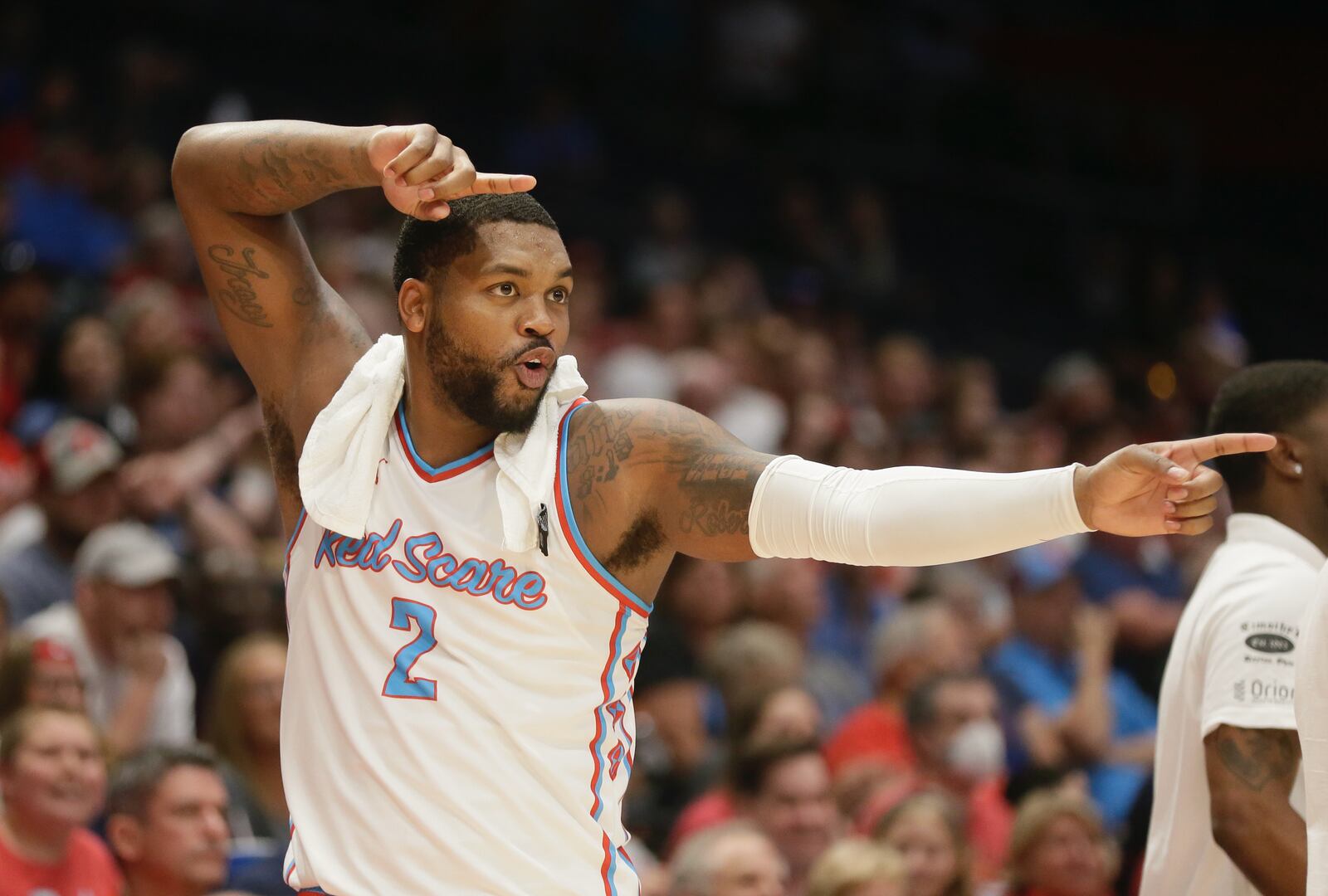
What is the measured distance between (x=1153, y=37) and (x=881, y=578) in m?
8.97

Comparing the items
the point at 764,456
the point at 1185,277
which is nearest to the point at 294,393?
the point at 764,456

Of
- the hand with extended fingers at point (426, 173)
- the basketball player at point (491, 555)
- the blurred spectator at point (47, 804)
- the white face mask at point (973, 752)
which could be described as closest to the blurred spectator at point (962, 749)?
the white face mask at point (973, 752)

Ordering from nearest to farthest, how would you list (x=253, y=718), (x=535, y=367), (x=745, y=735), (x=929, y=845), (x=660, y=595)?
(x=535, y=367)
(x=929, y=845)
(x=253, y=718)
(x=745, y=735)
(x=660, y=595)

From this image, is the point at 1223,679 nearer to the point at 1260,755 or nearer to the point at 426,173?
the point at 1260,755

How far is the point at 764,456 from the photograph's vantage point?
3.02m

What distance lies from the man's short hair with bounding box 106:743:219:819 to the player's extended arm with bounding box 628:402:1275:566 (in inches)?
87.2

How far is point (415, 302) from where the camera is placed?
10.7 ft

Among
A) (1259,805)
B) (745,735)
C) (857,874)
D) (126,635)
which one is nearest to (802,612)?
(745,735)

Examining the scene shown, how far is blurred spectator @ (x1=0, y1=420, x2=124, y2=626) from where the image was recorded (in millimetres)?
6066

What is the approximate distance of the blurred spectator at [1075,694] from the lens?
715cm

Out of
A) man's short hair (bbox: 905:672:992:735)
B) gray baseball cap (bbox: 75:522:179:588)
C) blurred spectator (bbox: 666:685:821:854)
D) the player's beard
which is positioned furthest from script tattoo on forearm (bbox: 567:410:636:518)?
man's short hair (bbox: 905:672:992:735)

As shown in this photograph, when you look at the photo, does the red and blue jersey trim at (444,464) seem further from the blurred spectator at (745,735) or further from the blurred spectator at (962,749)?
the blurred spectator at (962,749)

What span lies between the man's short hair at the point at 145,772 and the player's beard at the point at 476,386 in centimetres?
200

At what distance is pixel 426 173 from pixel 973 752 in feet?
13.8
